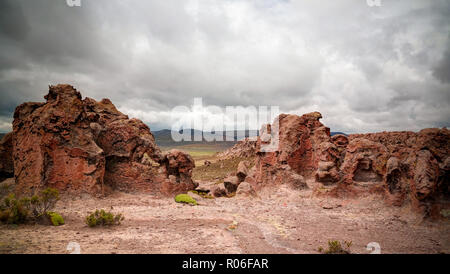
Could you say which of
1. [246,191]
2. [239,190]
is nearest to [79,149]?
[239,190]

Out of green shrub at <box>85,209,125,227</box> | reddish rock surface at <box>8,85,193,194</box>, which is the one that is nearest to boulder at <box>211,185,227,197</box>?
reddish rock surface at <box>8,85,193,194</box>

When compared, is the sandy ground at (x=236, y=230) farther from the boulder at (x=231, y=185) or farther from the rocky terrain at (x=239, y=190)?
the boulder at (x=231, y=185)

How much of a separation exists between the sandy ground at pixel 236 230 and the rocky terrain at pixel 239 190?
4 centimetres

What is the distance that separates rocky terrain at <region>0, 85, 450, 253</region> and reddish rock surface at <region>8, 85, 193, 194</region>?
0.06 m

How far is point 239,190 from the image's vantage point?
19.5m

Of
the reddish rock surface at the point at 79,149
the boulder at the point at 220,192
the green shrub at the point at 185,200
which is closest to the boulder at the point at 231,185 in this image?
the boulder at the point at 220,192

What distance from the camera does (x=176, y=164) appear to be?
62.4ft

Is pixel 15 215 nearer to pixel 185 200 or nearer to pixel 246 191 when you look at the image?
pixel 185 200

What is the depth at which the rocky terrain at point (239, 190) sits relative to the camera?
808 cm

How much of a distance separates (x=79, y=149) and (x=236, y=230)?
34.3ft

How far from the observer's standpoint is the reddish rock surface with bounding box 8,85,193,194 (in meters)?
13.3

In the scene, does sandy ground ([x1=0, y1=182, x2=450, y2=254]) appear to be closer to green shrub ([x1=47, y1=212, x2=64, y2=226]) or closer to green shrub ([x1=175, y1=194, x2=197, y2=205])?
green shrub ([x1=47, y1=212, x2=64, y2=226])
